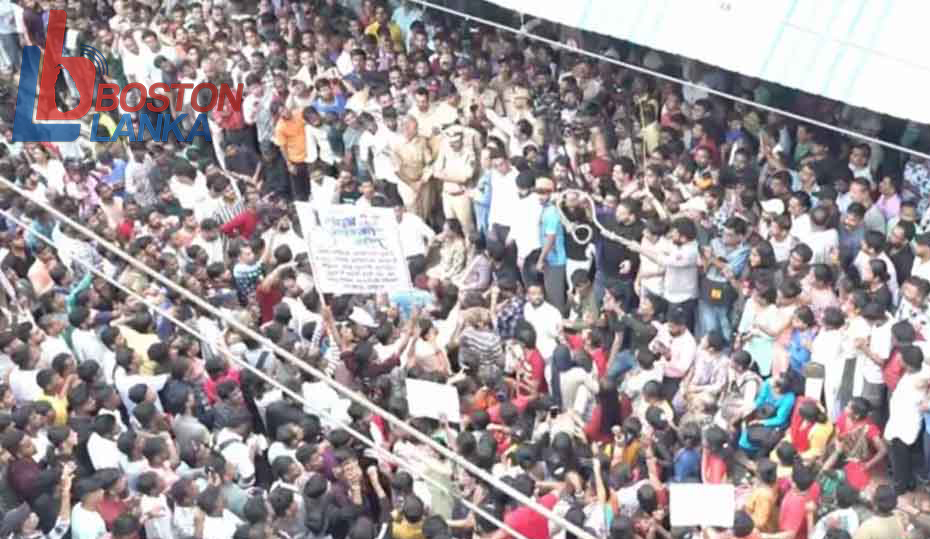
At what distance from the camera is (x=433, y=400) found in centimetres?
970

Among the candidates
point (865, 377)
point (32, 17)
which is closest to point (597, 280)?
point (865, 377)

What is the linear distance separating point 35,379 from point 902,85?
238 inches

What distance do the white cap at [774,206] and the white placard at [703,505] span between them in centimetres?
332

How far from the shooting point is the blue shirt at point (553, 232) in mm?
11867

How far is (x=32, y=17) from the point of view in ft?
55.6

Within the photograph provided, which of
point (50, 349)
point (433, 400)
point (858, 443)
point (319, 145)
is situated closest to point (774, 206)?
point (858, 443)

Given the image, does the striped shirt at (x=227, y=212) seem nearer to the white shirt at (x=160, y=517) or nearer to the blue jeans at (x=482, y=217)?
the blue jeans at (x=482, y=217)

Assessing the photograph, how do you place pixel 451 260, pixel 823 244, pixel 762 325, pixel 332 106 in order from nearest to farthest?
pixel 762 325, pixel 823 244, pixel 451 260, pixel 332 106

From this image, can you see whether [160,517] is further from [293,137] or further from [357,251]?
[293,137]

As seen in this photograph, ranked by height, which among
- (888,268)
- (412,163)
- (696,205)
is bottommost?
(412,163)

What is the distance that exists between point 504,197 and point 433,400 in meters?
3.00

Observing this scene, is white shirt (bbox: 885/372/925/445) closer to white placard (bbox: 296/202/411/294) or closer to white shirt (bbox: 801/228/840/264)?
white shirt (bbox: 801/228/840/264)

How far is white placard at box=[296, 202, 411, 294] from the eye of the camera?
405 inches

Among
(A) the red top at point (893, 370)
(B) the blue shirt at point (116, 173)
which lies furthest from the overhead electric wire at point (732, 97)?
(B) the blue shirt at point (116, 173)
